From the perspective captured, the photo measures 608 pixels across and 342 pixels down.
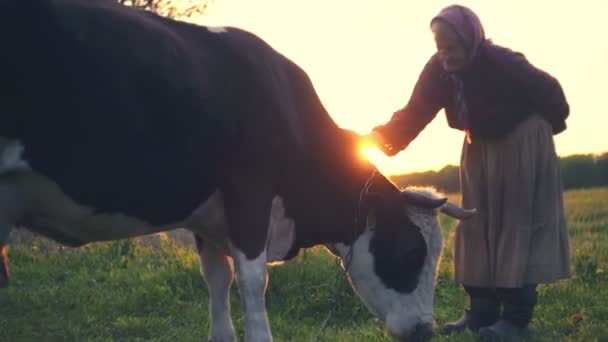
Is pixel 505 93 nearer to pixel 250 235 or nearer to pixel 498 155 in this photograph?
pixel 498 155

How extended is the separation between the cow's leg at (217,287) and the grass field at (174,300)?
508 millimetres

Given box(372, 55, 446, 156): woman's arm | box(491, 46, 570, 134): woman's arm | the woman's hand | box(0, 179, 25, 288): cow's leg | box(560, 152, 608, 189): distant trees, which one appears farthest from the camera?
box(560, 152, 608, 189): distant trees

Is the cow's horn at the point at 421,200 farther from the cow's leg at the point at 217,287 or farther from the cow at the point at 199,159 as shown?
the cow's leg at the point at 217,287

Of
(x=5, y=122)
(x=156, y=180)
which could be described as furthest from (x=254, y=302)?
(x=5, y=122)

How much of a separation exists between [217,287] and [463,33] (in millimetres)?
2307

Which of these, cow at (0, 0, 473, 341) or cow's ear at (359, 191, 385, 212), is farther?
cow's ear at (359, 191, 385, 212)

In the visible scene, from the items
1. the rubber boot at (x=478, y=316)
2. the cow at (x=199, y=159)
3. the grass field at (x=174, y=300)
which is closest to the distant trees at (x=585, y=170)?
the grass field at (x=174, y=300)

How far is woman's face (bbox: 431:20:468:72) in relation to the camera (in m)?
5.59

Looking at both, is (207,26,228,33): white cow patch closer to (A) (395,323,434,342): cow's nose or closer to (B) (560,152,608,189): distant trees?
(A) (395,323,434,342): cow's nose

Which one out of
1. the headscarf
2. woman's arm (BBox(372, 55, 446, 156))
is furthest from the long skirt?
woman's arm (BBox(372, 55, 446, 156))

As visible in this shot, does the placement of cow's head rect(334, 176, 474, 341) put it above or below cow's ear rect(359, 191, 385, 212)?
below

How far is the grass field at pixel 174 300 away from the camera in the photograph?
243 inches

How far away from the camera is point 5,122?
11.9 ft

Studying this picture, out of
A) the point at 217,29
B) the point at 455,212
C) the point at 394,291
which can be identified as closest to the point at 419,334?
the point at 394,291
